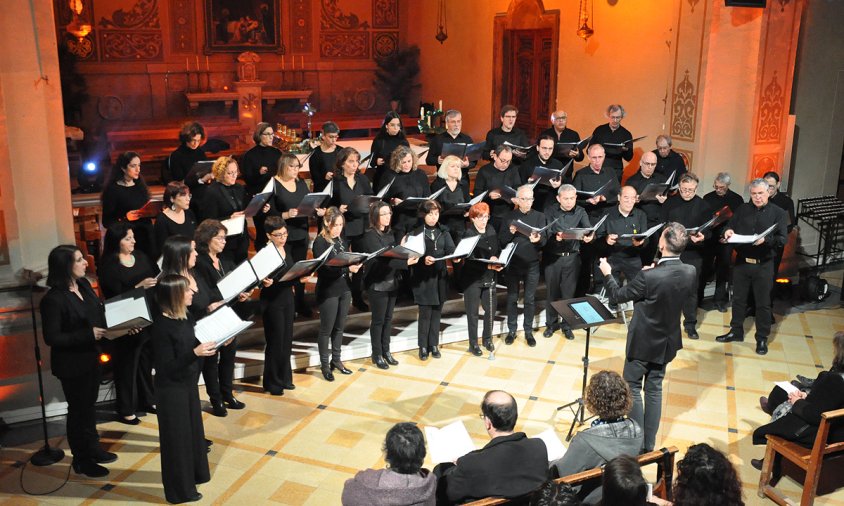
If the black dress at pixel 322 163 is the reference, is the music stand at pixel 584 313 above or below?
below

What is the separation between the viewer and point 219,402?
625 centimetres

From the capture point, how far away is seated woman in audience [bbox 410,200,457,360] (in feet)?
22.8

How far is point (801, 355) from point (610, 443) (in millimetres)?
4374

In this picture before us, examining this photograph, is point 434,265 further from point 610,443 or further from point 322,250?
point 610,443

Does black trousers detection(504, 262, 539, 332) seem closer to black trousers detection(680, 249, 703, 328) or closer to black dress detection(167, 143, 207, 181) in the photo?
black trousers detection(680, 249, 703, 328)

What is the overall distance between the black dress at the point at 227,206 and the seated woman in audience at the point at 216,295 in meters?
0.19

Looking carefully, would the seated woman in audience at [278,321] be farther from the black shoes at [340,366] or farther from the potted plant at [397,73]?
the potted plant at [397,73]

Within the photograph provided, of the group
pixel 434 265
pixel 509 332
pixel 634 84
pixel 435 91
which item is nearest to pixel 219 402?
pixel 434 265

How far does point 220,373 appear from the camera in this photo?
631 centimetres

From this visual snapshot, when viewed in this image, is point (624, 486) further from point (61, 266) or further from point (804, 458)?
point (61, 266)

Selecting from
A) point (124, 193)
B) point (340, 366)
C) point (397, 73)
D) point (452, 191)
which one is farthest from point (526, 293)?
point (397, 73)

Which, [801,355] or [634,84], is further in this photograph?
[634,84]

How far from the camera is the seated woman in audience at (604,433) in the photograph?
163 inches

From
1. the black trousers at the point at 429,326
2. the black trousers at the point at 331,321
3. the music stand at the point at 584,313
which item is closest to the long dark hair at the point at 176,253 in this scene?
the black trousers at the point at 331,321
